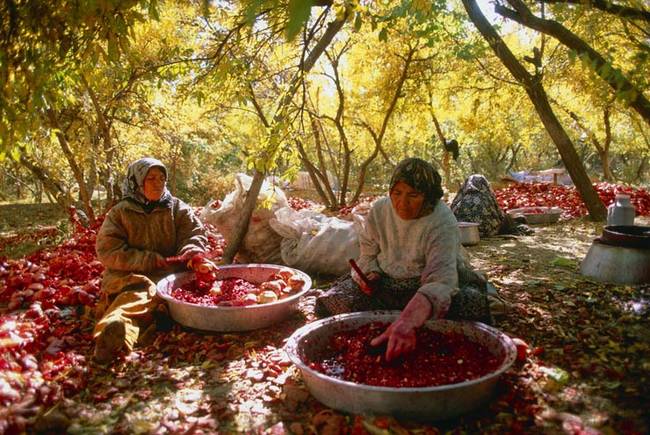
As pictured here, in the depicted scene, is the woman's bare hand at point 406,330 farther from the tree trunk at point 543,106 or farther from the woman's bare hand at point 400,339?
the tree trunk at point 543,106

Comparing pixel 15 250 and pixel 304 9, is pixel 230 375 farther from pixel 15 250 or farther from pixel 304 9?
pixel 15 250

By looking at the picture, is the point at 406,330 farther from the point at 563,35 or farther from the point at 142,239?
the point at 563,35

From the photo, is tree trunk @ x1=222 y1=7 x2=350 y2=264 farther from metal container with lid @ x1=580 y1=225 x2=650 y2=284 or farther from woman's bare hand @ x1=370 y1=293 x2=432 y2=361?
metal container with lid @ x1=580 y1=225 x2=650 y2=284

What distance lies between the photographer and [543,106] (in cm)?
697

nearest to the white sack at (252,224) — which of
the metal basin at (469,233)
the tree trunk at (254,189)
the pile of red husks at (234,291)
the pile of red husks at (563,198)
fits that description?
the tree trunk at (254,189)

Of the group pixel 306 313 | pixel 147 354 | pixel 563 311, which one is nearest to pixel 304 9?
pixel 147 354

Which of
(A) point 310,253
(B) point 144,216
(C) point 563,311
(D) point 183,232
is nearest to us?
(C) point 563,311

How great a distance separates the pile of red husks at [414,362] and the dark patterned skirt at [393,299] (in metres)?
0.37

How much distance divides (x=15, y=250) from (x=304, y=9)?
8529mm

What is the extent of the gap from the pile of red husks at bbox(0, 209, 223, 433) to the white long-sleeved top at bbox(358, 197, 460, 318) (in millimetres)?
1913

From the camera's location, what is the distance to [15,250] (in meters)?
7.70

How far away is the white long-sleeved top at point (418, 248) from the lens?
250 cm

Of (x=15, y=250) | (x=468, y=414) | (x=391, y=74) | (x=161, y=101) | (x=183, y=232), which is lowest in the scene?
(x=15, y=250)

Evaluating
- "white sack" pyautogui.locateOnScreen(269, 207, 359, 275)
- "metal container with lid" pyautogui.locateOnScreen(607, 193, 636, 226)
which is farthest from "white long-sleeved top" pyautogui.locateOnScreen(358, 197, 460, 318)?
"metal container with lid" pyautogui.locateOnScreen(607, 193, 636, 226)
